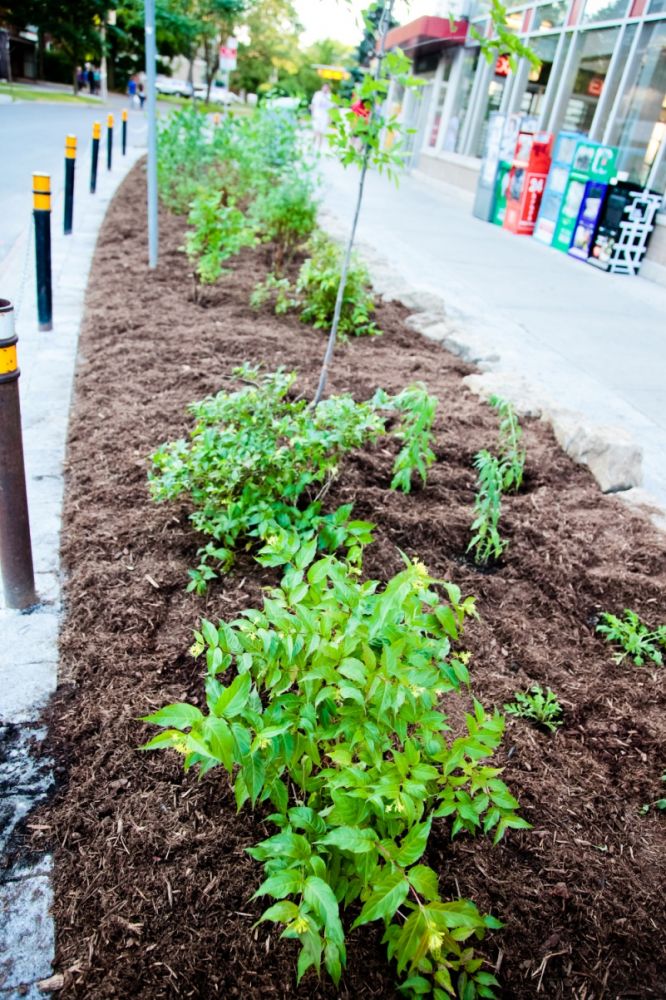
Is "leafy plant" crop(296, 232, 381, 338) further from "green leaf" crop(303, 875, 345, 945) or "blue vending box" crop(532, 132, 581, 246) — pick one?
"blue vending box" crop(532, 132, 581, 246)

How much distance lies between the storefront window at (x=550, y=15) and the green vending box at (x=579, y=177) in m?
4.09

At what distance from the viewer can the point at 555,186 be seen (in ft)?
38.5

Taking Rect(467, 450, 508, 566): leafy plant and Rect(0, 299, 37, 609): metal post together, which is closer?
Rect(0, 299, 37, 609): metal post

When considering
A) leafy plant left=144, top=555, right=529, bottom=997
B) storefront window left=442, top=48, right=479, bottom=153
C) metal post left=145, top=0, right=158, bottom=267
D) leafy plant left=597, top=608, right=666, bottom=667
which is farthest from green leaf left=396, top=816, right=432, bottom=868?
storefront window left=442, top=48, right=479, bottom=153

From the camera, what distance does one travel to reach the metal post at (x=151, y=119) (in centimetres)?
624

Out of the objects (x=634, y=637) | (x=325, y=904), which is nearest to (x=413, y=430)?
(x=634, y=637)

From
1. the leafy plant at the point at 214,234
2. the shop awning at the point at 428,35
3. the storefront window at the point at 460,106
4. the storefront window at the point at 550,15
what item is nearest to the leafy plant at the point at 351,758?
the leafy plant at the point at 214,234

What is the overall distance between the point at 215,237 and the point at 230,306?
55 centimetres

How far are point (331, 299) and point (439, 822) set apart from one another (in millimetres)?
4469

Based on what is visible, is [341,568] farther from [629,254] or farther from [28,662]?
[629,254]

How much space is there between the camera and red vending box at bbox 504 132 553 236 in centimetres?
1205

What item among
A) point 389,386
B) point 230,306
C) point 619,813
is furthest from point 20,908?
point 230,306

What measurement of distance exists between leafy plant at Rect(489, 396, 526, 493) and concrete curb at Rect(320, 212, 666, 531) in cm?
39

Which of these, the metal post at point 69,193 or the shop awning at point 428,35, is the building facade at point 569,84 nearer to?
the shop awning at point 428,35
